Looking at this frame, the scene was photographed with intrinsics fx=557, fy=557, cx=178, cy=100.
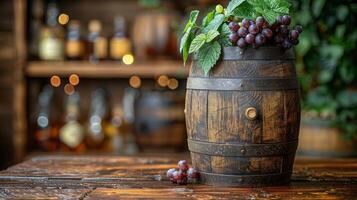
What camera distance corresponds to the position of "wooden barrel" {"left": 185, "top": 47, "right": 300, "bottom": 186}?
121 centimetres

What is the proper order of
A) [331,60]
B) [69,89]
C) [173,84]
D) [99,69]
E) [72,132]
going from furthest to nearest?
1. [69,89]
2. [173,84]
3. [72,132]
4. [99,69]
5. [331,60]

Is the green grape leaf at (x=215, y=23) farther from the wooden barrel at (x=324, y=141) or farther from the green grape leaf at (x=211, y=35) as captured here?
the wooden barrel at (x=324, y=141)

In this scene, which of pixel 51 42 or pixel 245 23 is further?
pixel 51 42

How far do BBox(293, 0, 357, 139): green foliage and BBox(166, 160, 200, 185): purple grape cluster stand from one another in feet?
2.71

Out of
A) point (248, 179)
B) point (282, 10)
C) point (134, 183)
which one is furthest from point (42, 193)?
point (282, 10)

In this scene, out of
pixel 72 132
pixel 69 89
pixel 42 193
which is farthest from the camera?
pixel 69 89

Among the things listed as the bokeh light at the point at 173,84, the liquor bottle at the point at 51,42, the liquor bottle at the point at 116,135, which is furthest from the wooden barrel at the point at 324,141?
the liquor bottle at the point at 51,42

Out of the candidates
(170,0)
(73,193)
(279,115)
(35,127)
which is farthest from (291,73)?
(35,127)

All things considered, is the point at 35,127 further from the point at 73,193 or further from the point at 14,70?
the point at 73,193

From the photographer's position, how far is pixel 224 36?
1238 mm

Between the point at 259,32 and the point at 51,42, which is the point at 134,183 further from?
the point at 51,42

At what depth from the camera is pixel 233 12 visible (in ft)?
4.00

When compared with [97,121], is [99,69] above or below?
above

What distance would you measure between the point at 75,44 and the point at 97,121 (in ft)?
1.43
